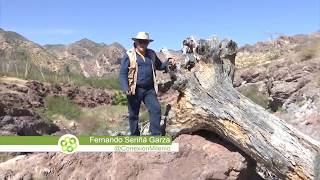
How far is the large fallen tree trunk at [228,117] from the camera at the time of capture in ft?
23.5

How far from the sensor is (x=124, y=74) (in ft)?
26.6

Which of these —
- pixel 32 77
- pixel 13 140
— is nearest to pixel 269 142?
pixel 13 140

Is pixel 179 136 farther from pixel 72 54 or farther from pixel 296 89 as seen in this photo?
pixel 72 54

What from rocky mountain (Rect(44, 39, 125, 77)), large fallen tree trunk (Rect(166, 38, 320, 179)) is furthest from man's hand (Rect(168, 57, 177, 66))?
rocky mountain (Rect(44, 39, 125, 77))

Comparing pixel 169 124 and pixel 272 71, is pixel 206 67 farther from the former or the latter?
pixel 272 71

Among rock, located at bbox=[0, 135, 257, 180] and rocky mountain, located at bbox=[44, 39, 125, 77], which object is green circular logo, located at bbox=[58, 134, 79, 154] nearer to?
rock, located at bbox=[0, 135, 257, 180]

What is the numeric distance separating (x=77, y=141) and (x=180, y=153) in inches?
55.7

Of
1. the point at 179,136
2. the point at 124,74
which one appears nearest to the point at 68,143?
the point at 124,74

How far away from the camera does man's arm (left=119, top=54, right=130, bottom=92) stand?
806cm

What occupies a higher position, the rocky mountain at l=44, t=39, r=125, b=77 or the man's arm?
the man's arm

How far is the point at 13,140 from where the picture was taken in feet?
26.8

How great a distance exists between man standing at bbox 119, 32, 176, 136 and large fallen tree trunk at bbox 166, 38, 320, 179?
11.2 inches

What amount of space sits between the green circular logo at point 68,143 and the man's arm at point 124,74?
0.99 metres

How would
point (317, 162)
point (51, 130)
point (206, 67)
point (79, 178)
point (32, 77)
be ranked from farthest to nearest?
point (32, 77), point (51, 130), point (206, 67), point (79, 178), point (317, 162)
